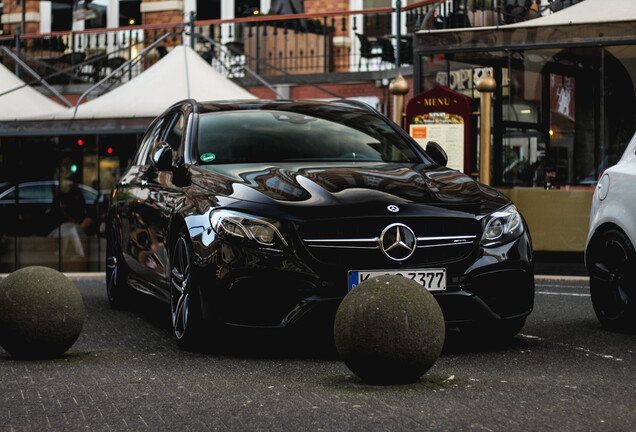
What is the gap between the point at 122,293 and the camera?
33.1ft

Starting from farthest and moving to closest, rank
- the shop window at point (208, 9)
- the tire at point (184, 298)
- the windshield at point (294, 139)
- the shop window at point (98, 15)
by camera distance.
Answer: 1. the shop window at point (98, 15)
2. the shop window at point (208, 9)
3. the windshield at point (294, 139)
4. the tire at point (184, 298)

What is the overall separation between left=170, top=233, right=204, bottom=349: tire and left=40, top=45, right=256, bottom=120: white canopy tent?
753cm

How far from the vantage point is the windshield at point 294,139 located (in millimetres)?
8039

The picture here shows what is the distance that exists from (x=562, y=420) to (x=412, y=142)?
3.81 meters

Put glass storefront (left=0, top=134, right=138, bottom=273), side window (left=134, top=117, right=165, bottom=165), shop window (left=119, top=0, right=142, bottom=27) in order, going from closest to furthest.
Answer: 1. side window (left=134, top=117, right=165, bottom=165)
2. glass storefront (left=0, top=134, right=138, bottom=273)
3. shop window (left=119, top=0, right=142, bottom=27)

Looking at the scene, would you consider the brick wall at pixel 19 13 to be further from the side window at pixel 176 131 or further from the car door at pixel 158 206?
the car door at pixel 158 206

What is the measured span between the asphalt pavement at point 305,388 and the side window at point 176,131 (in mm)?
1395

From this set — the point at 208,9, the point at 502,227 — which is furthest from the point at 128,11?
the point at 502,227

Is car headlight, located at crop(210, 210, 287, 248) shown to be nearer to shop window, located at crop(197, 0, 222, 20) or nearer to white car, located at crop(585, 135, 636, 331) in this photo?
white car, located at crop(585, 135, 636, 331)

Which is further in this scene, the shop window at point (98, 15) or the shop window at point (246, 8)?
the shop window at point (98, 15)

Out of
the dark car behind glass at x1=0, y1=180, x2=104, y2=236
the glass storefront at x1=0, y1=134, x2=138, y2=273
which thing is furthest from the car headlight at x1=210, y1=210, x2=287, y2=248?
the dark car behind glass at x1=0, y1=180, x2=104, y2=236

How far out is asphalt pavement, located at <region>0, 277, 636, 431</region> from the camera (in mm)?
5020

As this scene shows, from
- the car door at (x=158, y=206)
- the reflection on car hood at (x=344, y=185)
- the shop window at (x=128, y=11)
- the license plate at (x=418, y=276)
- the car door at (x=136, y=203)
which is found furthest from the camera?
the shop window at (x=128, y=11)

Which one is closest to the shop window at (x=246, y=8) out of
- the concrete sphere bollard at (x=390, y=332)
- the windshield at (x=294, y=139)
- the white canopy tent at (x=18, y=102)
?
the white canopy tent at (x=18, y=102)
